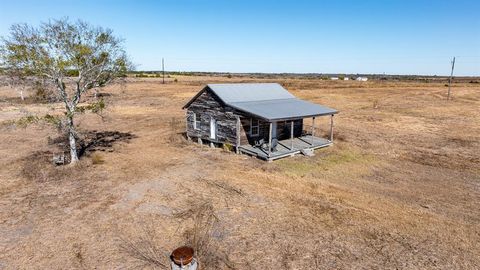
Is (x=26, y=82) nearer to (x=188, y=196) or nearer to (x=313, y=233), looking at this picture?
(x=188, y=196)

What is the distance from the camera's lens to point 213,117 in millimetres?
22516

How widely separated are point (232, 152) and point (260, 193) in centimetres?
698

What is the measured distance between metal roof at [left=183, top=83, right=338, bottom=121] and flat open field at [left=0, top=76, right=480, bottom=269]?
2675 mm

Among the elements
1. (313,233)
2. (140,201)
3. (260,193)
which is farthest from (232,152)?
(313,233)

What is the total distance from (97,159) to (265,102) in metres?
11.4

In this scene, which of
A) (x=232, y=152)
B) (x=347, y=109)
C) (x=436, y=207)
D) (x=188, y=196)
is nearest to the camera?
(x=436, y=207)

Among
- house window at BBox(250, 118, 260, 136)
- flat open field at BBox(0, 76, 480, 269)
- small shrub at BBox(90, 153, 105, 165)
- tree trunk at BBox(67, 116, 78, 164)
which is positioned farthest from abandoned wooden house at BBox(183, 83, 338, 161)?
tree trunk at BBox(67, 116, 78, 164)

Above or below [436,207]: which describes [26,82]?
above

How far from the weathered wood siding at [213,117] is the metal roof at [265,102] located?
475 mm

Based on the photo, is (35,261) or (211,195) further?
(211,195)

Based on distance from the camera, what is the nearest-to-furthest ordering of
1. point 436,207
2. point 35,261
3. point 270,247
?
point 35,261 < point 270,247 < point 436,207

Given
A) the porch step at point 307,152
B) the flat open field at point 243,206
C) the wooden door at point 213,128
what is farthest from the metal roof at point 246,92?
the porch step at point 307,152

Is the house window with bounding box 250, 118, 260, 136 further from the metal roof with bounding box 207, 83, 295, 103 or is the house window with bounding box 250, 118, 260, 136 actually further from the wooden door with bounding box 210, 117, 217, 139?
the wooden door with bounding box 210, 117, 217, 139

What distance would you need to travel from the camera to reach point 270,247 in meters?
10.3
